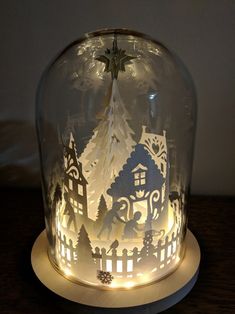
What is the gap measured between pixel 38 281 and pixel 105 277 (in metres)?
0.11

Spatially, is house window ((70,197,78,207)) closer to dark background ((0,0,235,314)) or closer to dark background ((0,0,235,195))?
dark background ((0,0,235,314))

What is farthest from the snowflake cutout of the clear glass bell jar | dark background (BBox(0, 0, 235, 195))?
dark background (BBox(0, 0, 235, 195))

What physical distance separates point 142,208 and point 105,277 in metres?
0.11

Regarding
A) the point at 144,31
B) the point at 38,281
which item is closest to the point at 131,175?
the point at 38,281

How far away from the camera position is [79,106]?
761mm

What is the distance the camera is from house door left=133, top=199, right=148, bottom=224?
66 cm

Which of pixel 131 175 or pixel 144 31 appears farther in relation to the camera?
pixel 144 31

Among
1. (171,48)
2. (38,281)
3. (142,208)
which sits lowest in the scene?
(38,281)

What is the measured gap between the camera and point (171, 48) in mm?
855

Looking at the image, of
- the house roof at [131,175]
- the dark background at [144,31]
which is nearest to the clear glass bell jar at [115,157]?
the house roof at [131,175]

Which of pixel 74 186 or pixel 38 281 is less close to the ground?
pixel 74 186

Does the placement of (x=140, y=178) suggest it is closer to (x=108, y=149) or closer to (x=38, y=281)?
(x=108, y=149)

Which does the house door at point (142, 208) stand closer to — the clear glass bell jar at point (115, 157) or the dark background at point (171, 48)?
the clear glass bell jar at point (115, 157)

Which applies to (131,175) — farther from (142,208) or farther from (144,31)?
(144,31)
